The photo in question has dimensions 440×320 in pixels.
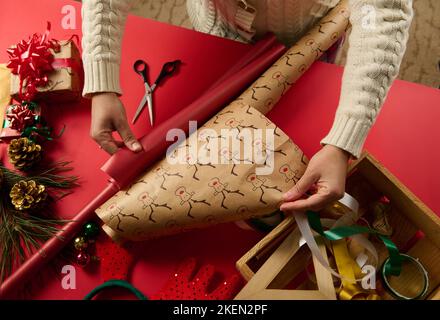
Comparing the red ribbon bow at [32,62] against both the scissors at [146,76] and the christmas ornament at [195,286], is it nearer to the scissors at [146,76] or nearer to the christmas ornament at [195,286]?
the scissors at [146,76]

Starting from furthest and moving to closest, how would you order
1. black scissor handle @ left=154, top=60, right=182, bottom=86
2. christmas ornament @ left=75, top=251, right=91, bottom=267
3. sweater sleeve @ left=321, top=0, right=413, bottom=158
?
black scissor handle @ left=154, top=60, right=182, bottom=86 < christmas ornament @ left=75, top=251, right=91, bottom=267 < sweater sleeve @ left=321, top=0, right=413, bottom=158

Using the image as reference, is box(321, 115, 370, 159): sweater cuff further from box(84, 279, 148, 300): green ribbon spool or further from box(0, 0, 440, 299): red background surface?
box(84, 279, 148, 300): green ribbon spool

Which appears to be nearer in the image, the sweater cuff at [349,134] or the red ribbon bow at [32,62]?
the sweater cuff at [349,134]

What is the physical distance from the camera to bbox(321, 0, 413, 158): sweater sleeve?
19.6 inches

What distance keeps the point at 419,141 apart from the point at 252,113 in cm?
33

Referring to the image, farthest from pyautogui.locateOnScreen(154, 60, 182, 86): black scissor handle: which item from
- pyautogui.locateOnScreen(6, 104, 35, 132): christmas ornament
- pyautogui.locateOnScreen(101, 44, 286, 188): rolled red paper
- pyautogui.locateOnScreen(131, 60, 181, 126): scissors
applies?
pyautogui.locateOnScreen(6, 104, 35, 132): christmas ornament

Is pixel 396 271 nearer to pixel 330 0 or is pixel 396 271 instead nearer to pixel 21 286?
pixel 330 0

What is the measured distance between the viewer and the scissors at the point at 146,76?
26.9 inches

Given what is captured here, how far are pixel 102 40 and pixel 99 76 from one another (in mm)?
53

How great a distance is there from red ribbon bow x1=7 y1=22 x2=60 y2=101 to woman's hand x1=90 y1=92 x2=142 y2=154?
15 centimetres

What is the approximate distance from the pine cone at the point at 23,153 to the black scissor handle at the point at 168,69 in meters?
0.25

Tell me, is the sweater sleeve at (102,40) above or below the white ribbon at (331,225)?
above

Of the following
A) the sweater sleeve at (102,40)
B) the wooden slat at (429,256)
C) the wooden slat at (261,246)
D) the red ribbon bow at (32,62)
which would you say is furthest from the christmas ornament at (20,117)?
the wooden slat at (429,256)

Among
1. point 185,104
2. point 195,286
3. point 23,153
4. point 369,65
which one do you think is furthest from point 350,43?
point 23,153
